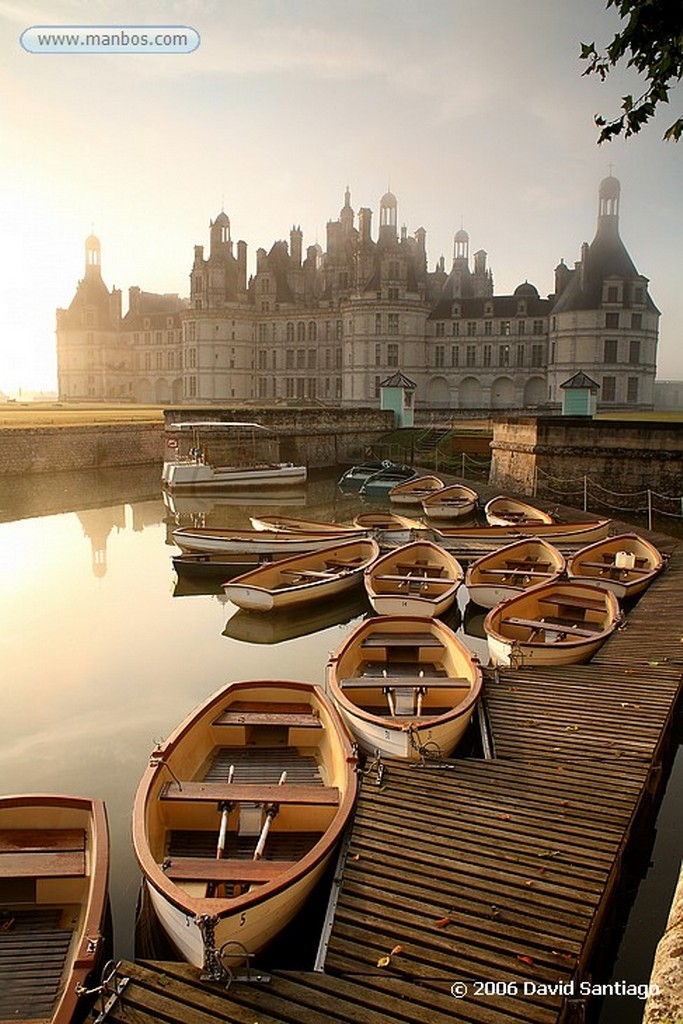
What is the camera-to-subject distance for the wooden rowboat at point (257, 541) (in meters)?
19.0

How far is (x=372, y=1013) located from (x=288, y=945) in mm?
1400

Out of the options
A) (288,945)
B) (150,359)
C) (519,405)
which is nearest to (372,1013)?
(288,945)

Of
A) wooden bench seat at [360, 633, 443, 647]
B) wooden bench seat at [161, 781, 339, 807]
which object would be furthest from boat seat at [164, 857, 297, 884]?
wooden bench seat at [360, 633, 443, 647]

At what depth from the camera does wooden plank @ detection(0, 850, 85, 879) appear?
581cm

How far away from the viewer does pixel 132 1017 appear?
15.5 feet

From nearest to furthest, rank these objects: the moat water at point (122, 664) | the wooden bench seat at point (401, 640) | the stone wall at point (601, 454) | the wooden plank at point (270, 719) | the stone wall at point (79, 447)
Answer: the moat water at point (122, 664)
the wooden plank at point (270, 719)
the wooden bench seat at point (401, 640)
the stone wall at point (601, 454)
the stone wall at point (79, 447)

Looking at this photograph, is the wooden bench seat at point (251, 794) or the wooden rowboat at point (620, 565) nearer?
the wooden bench seat at point (251, 794)

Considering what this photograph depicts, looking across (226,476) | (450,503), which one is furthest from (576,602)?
(226,476)

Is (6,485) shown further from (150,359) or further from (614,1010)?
(150,359)

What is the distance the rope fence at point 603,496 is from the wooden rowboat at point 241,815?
20.3 meters

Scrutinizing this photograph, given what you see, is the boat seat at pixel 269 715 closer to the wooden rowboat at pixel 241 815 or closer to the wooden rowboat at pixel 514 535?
the wooden rowboat at pixel 241 815

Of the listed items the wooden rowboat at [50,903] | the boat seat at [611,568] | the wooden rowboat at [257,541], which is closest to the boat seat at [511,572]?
the boat seat at [611,568]

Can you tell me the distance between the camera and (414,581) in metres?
15.8

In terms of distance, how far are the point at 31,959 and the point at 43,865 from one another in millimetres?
748
